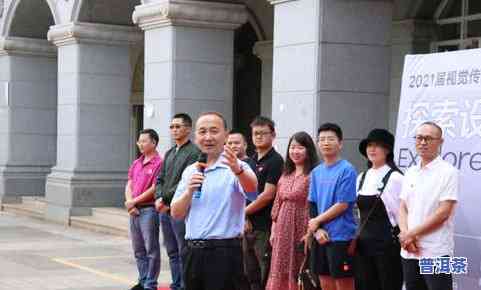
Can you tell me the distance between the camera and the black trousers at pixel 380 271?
293 inches

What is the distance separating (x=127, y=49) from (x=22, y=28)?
4.20 meters

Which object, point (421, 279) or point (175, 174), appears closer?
point (421, 279)

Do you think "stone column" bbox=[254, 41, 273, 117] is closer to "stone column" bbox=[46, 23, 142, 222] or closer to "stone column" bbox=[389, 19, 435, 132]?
"stone column" bbox=[46, 23, 142, 222]

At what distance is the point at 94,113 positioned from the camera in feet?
57.9

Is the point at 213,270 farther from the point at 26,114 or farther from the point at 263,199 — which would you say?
the point at 26,114

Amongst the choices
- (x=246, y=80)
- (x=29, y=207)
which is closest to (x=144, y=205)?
(x=246, y=80)

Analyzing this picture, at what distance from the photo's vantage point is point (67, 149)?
1800 centimetres

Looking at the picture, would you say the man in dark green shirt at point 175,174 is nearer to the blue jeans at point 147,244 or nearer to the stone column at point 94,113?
the blue jeans at point 147,244

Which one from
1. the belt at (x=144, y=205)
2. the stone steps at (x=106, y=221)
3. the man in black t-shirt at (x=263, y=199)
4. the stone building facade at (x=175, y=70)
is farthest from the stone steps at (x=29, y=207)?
the man in black t-shirt at (x=263, y=199)

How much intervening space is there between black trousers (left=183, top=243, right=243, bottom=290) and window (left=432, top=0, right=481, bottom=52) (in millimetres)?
8851

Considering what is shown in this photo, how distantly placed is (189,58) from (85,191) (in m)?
4.91

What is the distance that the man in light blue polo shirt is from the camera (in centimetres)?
618

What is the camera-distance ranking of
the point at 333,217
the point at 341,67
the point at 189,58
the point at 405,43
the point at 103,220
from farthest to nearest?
the point at 103,220
the point at 405,43
the point at 189,58
the point at 341,67
the point at 333,217

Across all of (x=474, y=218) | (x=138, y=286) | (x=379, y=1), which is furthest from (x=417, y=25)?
(x=474, y=218)
